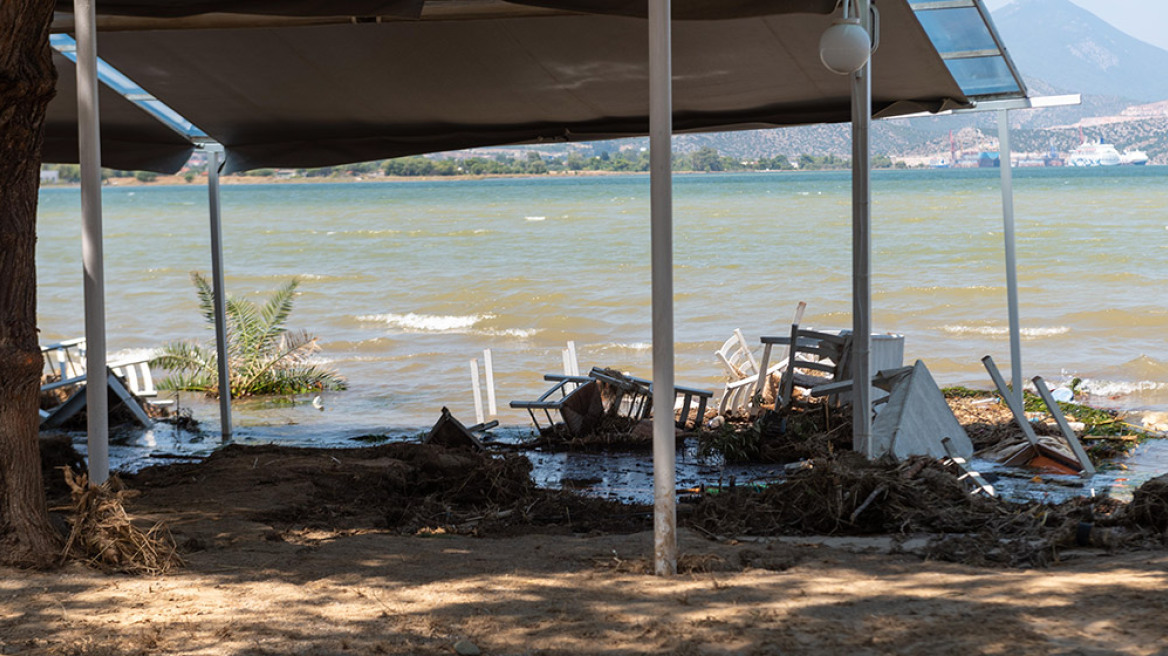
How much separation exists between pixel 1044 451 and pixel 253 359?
25.4 ft

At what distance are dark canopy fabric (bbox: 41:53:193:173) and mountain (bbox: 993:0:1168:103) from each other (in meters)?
132

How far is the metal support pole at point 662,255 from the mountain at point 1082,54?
443 feet

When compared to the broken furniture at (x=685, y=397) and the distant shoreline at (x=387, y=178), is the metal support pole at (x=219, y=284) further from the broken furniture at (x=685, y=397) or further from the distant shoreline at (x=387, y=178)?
the distant shoreline at (x=387, y=178)

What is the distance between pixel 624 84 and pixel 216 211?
3322 millimetres

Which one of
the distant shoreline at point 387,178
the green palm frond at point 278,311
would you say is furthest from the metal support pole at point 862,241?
the distant shoreline at point 387,178

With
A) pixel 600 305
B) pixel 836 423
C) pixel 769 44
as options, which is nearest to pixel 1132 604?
pixel 769 44

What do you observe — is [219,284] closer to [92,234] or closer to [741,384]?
[741,384]

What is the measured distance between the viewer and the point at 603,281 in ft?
80.6

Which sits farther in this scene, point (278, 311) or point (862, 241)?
point (278, 311)

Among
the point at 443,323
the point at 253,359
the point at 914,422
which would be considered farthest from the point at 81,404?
the point at 443,323

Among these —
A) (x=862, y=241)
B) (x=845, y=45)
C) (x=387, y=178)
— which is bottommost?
(x=862, y=241)

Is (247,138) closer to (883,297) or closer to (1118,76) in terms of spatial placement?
(883,297)

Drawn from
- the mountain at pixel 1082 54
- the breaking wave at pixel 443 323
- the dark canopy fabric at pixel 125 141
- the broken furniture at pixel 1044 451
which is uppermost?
the mountain at pixel 1082 54

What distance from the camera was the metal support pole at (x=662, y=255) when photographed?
10.8 feet
